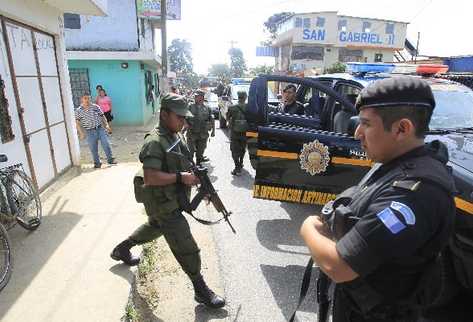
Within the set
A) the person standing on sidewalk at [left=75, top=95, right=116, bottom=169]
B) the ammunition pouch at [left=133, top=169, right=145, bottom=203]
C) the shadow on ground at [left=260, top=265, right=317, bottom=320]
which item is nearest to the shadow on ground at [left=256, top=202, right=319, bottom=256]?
the shadow on ground at [left=260, top=265, right=317, bottom=320]

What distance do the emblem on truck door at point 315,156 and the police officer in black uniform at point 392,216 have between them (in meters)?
2.52

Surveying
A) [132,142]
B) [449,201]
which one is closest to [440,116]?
[449,201]

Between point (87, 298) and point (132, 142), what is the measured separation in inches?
341

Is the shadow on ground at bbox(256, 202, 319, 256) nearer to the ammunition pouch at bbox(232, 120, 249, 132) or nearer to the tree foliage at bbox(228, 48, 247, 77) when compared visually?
the ammunition pouch at bbox(232, 120, 249, 132)

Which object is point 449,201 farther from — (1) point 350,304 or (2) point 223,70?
(2) point 223,70

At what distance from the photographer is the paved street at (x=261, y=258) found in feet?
10.2

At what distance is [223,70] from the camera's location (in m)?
87.9

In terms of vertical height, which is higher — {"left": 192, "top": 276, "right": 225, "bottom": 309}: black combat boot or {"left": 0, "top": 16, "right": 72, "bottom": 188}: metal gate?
{"left": 0, "top": 16, "right": 72, "bottom": 188}: metal gate

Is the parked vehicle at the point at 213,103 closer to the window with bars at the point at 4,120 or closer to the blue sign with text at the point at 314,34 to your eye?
the window with bars at the point at 4,120

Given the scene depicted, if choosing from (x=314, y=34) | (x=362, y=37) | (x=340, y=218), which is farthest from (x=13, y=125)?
(x=362, y=37)

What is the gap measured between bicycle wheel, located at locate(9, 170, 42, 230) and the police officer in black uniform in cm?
362

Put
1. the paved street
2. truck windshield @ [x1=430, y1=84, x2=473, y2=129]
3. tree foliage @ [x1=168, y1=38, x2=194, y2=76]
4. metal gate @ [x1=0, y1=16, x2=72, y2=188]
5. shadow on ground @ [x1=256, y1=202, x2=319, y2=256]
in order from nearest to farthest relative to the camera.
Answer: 1. the paved street
2. truck windshield @ [x1=430, y1=84, x2=473, y2=129]
3. shadow on ground @ [x1=256, y1=202, x2=319, y2=256]
4. metal gate @ [x1=0, y1=16, x2=72, y2=188]
5. tree foliage @ [x1=168, y1=38, x2=194, y2=76]

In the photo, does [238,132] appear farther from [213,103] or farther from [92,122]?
[213,103]

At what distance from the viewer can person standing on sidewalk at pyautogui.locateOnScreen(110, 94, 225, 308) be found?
8.95ft
